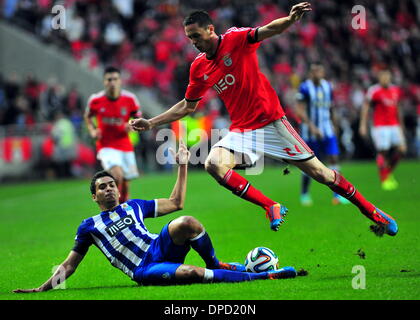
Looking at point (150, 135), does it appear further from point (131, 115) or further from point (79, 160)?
point (131, 115)

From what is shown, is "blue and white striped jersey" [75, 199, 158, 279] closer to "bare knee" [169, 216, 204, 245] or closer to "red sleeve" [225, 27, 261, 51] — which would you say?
"bare knee" [169, 216, 204, 245]

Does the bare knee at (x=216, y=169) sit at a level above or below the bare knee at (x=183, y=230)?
above

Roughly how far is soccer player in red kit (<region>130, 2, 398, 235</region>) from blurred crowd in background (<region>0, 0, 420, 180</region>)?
57.0 ft

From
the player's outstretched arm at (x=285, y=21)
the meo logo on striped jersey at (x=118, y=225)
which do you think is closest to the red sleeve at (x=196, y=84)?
the player's outstretched arm at (x=285, y=21)

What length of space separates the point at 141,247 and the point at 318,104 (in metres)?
7.56

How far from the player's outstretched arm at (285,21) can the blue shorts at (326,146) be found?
6.51 meters

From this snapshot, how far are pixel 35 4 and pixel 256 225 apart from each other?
60.3ft

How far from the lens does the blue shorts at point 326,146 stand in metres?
13.7

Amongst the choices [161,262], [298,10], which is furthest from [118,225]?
[298,10]

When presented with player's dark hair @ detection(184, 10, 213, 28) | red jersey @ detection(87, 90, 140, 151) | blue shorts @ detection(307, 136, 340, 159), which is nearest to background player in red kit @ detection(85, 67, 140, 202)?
red jersey @ detection(87, 90, 140, 151)

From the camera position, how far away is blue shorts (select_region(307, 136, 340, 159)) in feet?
44.8

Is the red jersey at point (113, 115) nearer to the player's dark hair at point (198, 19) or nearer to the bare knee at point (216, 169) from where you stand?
the bare knee at point (216, 169)

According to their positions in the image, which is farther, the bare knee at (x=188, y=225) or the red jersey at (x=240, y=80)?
the red jersey at (x=240, y=80)

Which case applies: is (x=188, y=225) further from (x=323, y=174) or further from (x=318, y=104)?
(x=318, y=104)
